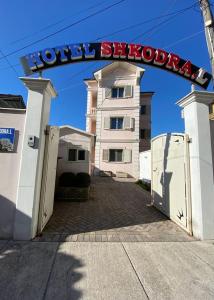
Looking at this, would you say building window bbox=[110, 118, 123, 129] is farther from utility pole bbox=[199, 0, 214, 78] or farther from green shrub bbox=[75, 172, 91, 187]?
utility pole bbox=[199, 0, 214, 78]

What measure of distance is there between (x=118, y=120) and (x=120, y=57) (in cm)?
1337

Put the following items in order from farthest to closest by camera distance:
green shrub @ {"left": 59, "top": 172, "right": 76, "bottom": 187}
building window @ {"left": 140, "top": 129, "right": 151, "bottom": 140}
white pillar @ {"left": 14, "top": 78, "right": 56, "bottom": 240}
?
building window @ {"left": 140, "top": 129, "right": 151, "bottom": 140}, green shrub @ {"left": 59, "top": 172, "right": 76, "bottom": 187}, white pillar @ {"left": 14, "top": 78, "right": 56, "bottom": 240}

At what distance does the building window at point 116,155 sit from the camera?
18.1 m

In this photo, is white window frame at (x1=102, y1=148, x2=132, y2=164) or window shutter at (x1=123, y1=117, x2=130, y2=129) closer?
white window frame at (x1=102, y1=148, x2=132, y2=164)

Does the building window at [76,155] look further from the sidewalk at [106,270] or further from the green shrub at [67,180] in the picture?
the sidewalk at [106,270]

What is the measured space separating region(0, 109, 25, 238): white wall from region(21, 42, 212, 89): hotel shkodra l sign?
A: 1.34 meters

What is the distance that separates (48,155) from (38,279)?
2.78 m

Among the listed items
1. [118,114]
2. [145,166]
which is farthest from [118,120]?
[145,166]

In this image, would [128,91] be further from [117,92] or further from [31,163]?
[31,163]

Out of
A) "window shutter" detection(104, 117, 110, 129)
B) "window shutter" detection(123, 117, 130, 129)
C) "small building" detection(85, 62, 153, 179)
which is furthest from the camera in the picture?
"window shutter" detection(104, 117, 110, 129)

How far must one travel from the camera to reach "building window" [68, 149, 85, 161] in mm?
10930

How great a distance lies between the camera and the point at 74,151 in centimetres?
1103

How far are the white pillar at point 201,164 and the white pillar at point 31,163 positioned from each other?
3.72 meters

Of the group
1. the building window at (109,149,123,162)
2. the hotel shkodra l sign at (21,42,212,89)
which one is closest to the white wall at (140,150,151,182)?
the building window at (109,149,123,162)
